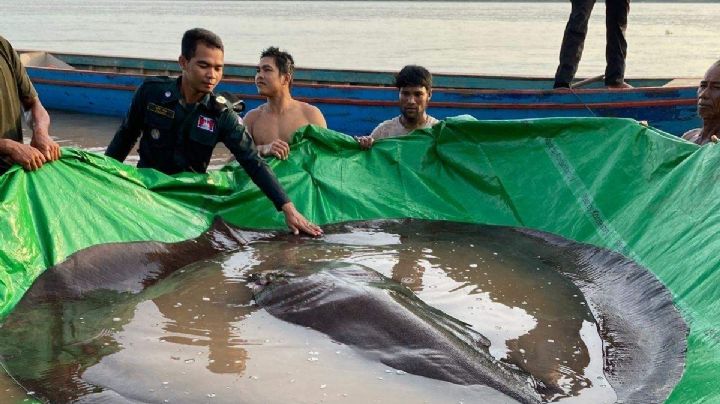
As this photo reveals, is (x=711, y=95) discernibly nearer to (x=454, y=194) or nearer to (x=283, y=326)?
(x=454, y=194)

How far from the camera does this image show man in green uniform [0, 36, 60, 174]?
391 cm

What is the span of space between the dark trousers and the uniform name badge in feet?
17.6

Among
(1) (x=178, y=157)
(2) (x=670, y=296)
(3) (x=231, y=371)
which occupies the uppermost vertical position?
(1) (x=178, y=157)

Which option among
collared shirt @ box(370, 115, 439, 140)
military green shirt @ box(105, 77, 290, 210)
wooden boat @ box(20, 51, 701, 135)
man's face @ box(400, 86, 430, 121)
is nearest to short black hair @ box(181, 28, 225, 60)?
military green shirt @ box(105, 77, 290, 210)

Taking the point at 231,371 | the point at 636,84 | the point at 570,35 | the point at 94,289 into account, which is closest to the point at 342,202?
the point at 94,289

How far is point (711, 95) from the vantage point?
470 cm

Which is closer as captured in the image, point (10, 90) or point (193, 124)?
point (10, 90)

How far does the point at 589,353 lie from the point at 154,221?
→ 239 cm

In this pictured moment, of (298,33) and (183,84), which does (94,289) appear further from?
(298,33)

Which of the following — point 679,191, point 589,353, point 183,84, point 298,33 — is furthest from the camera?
point 298,33

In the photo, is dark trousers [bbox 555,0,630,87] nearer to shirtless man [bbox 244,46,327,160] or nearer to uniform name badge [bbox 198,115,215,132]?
shirtless man [bbox 244,46,327,160]

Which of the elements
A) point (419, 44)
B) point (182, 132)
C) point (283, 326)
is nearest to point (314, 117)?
point (182, 132)

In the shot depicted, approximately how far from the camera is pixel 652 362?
10.4 feet

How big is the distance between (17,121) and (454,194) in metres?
2.67
